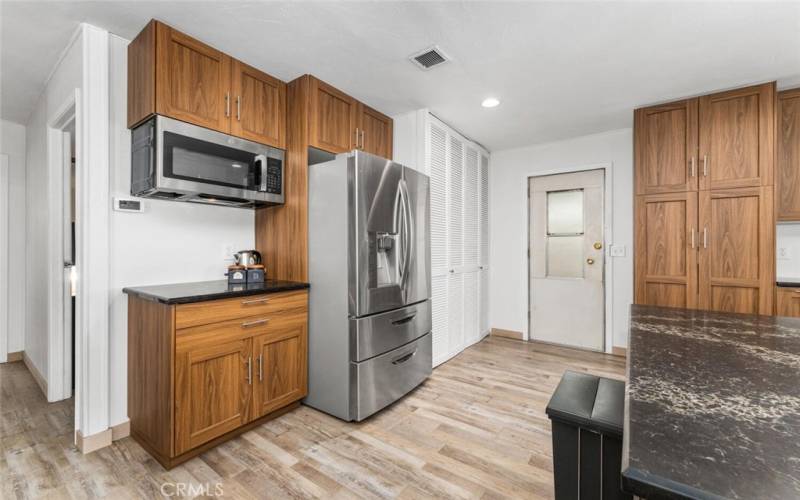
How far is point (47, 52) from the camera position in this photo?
2234mm

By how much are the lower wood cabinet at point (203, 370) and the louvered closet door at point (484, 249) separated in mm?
2697

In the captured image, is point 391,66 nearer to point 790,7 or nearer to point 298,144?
point 298,144

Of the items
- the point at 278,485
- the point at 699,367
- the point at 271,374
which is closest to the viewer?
the point at 699,367

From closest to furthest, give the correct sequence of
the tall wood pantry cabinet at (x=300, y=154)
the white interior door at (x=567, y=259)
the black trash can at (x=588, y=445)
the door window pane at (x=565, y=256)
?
the black trash can at (x=588, y=445) < the tall wood pantry cabinet at (x=300, y=154) < the white interior door at (x=567, y=259) < the door window pane at (x=565, y=256)

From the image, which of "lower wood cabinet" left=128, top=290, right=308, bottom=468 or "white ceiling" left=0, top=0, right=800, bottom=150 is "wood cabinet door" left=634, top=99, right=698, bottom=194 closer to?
"white ceiling" left=0, top=0, right=800, bottom=150

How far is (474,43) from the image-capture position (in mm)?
2178

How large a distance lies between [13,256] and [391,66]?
13.5 ft

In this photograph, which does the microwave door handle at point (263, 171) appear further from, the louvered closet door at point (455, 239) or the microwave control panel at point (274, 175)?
the louvered closet door at point (455, 239)

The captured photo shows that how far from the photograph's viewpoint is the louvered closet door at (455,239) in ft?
11.9

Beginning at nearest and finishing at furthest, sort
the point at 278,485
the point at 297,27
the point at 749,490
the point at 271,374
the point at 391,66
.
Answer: the point at 749,490 → the point at 278,485 → the point at 297,27 → the point at 271,374 → the point at 391,66

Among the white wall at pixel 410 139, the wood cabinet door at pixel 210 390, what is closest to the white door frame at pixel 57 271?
the wood cabinet door at pixel 210 390

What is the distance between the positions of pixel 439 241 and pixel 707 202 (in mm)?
2261

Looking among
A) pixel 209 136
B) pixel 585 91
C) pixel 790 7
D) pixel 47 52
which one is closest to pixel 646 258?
pixel 585 91

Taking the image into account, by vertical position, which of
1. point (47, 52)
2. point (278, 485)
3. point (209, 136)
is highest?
point (47, 52)
